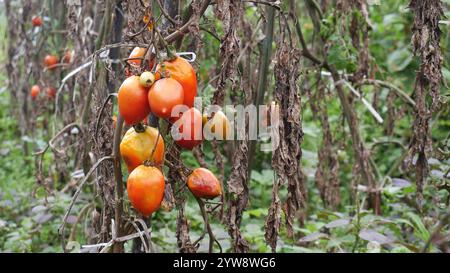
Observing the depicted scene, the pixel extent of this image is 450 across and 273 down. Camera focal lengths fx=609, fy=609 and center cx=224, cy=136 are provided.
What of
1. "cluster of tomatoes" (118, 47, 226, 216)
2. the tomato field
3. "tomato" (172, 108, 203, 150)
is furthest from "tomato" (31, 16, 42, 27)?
"tomato" (172, 108, 203, 150)

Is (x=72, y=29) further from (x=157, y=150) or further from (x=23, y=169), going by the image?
(x=23, y=169)

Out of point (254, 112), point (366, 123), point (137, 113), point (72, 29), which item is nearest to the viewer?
point (137, 113)

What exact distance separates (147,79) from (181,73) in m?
0.07

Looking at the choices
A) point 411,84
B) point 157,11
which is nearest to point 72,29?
point 157,11

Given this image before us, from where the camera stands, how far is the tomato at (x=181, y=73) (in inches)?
44.9

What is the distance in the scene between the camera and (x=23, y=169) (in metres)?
4.04

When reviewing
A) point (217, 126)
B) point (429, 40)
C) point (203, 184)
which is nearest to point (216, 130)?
point (217, 126)

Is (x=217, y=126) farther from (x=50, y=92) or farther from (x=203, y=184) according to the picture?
(x=50, y=92)

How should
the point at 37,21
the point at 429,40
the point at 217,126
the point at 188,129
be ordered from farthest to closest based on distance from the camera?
the point at 37,21 < the point at 429,40 < the point at 217,126 < the point at 188,129

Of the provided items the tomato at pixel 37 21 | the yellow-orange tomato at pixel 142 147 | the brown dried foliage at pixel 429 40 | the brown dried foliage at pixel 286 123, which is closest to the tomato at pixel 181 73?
the yellow-orange tomato at pixel 142 147

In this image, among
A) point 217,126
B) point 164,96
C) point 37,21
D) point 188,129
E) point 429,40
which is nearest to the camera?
point 164,96

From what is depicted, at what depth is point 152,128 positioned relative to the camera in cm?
126

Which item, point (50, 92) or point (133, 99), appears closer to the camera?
point (133, 99)

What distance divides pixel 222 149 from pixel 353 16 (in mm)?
1066
